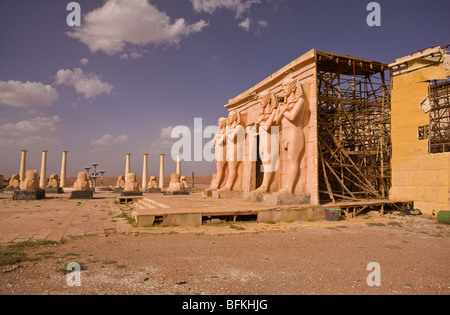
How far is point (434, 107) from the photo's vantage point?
11.6m

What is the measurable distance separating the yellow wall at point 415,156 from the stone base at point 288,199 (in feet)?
14.6

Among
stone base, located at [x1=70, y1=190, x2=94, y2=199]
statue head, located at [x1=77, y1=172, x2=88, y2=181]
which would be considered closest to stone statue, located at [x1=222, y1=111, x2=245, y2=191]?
stone base, located at [x1=70, y1=190, x2=94, y2=199]

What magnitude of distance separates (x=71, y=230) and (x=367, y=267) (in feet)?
24.9

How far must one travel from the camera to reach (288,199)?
11211 mm

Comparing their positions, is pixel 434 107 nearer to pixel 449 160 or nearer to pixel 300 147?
pixel 449 160

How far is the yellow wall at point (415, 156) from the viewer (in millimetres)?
11102

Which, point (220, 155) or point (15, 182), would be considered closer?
point (220, 155)

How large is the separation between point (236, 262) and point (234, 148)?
11.0m

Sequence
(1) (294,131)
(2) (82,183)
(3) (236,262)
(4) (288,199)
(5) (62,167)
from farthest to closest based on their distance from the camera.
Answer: (5) (62,167), (2) (82,183), (1) (294,131), (4) (288,199), (3) (236,262)

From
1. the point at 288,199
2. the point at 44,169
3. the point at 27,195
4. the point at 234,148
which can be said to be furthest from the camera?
the point at 44,169

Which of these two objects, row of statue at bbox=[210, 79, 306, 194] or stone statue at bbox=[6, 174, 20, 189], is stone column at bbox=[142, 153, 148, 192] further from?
row of statue at bbox=[210, 79, 306, 194]

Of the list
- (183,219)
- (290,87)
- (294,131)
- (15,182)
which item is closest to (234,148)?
(294,131)

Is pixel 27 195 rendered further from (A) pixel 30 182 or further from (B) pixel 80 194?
(B) pixel 80 194

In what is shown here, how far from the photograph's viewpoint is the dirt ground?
13.0 ft
